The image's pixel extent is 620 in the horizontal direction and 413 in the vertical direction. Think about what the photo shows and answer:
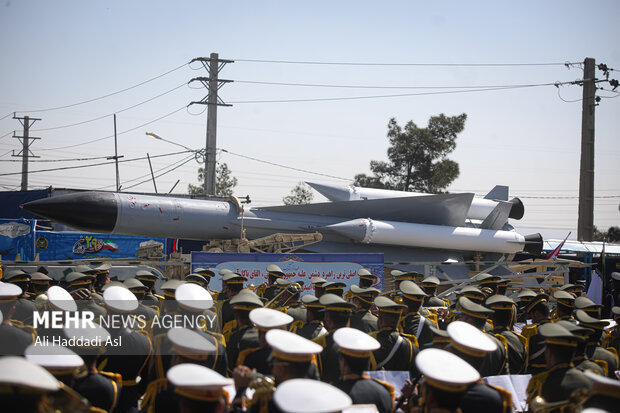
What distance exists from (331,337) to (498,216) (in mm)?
10776

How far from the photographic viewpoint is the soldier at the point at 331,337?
4426 millimetres

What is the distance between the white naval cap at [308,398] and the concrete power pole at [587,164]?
1950cm

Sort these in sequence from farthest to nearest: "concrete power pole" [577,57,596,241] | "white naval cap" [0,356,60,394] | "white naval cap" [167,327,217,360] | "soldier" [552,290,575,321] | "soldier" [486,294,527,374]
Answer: "concrete power pole" [577,57,596,241], "soldier" [552,290,575,321], "soldier" [486,294,527,374], "white naval cap" [167,327,217,360], "white naval cap" [0,356,60,394]

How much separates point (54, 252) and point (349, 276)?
32.9 ft

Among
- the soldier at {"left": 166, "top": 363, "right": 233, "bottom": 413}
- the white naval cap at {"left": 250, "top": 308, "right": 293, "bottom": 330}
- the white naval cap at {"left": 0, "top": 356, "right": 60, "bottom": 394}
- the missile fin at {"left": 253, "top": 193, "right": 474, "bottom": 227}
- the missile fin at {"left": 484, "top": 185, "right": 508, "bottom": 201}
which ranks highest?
the missile fin at {"left": 484, "top": 185, "right": 508, "bottom": 201}

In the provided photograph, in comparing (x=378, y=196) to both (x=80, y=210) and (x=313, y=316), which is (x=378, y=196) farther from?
(x=313, y=316)

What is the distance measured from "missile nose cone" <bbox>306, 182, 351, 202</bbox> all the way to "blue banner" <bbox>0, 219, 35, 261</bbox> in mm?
8208

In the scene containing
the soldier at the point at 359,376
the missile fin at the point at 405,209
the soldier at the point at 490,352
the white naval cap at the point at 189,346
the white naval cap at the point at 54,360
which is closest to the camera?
the white naval cap at the point at 54,360

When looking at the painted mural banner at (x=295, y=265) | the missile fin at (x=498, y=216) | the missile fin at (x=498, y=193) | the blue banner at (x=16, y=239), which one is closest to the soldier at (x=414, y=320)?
the painted mural banner at (x=295, y=265)

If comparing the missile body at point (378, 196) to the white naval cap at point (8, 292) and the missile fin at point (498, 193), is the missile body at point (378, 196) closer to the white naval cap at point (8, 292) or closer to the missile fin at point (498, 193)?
the missile fin at point (498, 193)

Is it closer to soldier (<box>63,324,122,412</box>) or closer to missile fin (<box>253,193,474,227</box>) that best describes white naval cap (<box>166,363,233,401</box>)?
soldier (<box>63,324,122,412</box>)

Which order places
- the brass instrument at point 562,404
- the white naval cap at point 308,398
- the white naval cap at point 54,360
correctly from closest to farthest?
the white naval cap at point 308,398 → the white naval cap at point 54,360 → the brass instrument at point 562,404

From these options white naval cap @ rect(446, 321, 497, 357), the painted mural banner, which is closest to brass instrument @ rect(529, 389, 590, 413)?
white naval cap @ rect(446, 321, 497, 357)

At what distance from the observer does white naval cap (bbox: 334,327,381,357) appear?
11.1 feet
